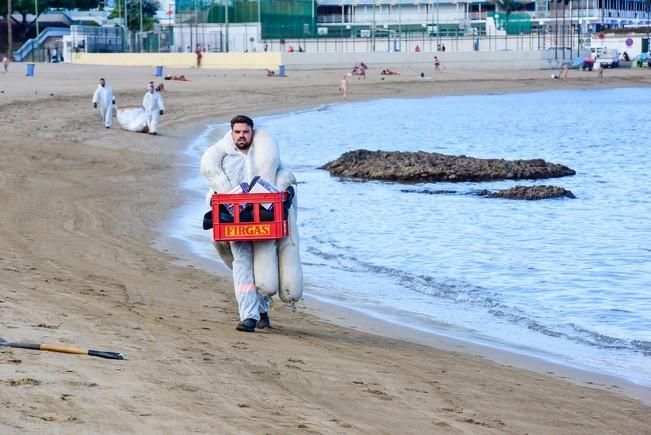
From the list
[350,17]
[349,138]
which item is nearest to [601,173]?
[349,138]

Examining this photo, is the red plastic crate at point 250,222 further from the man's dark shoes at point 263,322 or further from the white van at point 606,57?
the white van at point 606,57

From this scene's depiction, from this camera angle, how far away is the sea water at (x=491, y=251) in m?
10.8

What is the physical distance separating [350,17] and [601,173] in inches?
3197

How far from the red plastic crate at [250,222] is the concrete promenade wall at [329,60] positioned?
218 feet

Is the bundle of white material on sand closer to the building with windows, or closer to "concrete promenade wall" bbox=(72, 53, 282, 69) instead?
"concrete promenade wall" bbox=(72, 53, 282, 69)

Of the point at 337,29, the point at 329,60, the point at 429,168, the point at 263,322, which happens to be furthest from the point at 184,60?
the point at 263,322

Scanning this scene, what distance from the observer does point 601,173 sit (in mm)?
28328

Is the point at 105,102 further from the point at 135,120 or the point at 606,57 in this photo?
Answer: the point at 606,57

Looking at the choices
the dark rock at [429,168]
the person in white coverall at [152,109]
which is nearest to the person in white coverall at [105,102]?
the person in white coverall at [152,109]

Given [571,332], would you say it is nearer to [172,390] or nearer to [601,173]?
[172,390]

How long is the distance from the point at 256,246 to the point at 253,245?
3 cm

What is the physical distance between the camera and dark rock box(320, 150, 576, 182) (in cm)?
2452

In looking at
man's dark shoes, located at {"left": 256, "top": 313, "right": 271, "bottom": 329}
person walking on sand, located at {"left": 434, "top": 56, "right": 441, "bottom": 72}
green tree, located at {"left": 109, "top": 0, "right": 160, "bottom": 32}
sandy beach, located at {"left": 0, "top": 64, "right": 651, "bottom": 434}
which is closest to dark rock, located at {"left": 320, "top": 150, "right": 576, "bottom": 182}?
sandy beach, located at {"left": 0, "top": 64, "right": 651, "bottom": 434}

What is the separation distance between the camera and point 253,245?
8805 mm
